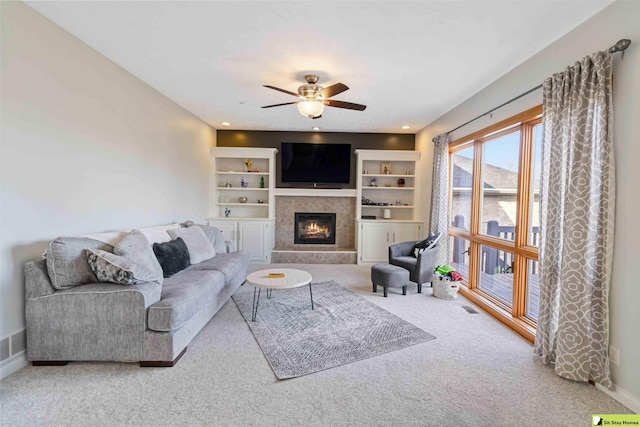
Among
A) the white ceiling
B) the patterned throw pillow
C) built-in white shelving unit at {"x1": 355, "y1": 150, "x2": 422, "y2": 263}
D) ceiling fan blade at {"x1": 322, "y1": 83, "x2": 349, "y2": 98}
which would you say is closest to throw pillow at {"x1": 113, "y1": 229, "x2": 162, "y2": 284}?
the patterned throw pillow

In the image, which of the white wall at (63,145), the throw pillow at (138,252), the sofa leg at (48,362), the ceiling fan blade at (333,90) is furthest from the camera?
the ceiling fan blade at (333,90)

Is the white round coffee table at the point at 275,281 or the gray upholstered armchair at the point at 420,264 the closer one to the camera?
the white round coffee table at the point at 275,281

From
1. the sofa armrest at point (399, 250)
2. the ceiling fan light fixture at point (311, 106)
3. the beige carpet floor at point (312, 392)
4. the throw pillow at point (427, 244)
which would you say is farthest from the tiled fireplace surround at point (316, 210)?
the beige carpet floor at point (312, 392)

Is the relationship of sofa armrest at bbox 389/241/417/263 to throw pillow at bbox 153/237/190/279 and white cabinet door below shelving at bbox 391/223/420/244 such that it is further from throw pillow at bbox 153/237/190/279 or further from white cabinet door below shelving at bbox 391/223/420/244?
throw pillow at bbox 153/237/190/279

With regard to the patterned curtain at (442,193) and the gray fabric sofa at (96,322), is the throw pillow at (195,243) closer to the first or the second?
the gray fabric sofa at (96,322)

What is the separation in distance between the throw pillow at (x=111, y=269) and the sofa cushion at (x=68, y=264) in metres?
0.06

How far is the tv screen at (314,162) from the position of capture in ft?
19.5

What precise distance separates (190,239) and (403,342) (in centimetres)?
281

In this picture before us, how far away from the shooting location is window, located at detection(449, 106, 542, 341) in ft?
9.87

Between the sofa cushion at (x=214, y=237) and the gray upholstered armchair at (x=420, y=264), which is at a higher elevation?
the sofa cushion at (x=214, y=237)

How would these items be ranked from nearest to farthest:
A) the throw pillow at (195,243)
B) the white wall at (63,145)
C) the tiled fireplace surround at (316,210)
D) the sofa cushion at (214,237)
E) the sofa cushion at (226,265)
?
the white wall at (63,145) < the sofa cushion at (226,265) < the throw pillow at (195,243) < the sofa cushion at (214,237) < the tiled fireplace surround at (316,210)

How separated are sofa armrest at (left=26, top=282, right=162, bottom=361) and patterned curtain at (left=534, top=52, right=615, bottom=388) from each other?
3.19 m

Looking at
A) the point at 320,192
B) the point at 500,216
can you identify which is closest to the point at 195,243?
the point at 320,192

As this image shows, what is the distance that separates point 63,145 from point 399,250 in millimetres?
4279
